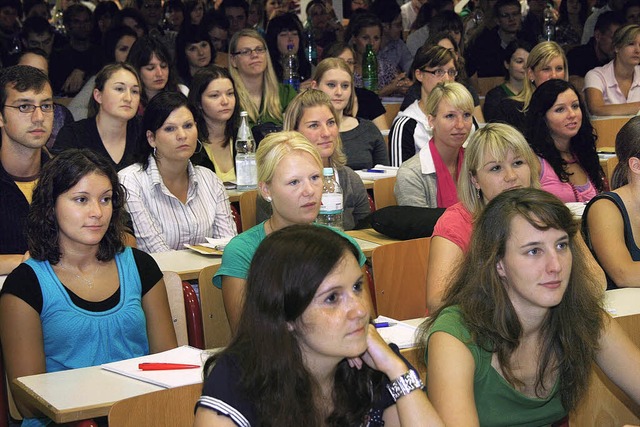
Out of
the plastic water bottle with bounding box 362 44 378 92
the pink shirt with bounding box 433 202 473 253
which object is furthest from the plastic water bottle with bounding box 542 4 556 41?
the pink shirt with bounding box 433 202 473 253

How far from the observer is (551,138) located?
15.6 ft

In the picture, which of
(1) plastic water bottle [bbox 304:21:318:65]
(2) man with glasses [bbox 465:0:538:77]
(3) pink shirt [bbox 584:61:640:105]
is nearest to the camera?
(3) pink shirt [bbox 584:61:640:105]

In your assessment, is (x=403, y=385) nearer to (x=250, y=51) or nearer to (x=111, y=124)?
(x=111, y=124)

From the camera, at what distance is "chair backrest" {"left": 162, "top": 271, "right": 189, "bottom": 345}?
10.6ft

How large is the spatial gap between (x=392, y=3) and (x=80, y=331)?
7.20 metres

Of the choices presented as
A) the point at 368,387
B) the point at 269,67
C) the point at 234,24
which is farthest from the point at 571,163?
the point at 234,24

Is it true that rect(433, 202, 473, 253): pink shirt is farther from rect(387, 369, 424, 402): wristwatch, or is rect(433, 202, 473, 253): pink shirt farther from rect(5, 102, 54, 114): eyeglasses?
rect(5, 102, 54, 114): eyeglasses

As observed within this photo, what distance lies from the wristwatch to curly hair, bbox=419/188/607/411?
276 millimetres

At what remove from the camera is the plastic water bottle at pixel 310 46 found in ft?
29.8

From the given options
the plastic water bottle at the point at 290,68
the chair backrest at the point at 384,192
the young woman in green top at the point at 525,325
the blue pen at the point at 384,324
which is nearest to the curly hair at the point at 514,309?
the young woman in green top at the point at 525,325

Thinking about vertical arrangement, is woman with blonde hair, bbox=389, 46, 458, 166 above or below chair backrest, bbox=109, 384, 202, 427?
above

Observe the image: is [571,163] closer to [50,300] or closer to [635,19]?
[50,300]

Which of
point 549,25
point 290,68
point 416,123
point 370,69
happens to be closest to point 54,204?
point 416,123

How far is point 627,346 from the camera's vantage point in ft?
8.00
